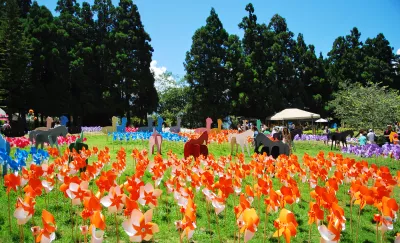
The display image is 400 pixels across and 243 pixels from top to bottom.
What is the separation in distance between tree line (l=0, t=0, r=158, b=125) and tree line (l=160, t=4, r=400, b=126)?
6.01 m

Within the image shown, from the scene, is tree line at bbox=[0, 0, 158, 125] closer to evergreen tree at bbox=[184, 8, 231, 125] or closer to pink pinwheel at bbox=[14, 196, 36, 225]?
evergreen tree at bbox=[184, 8, 231, 125]

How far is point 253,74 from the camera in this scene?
127 feet

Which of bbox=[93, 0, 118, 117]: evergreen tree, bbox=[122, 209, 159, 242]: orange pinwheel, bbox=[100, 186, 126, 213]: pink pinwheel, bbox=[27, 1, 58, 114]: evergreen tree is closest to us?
bbox=[122, 209, 159, 242]: orange pinwheel

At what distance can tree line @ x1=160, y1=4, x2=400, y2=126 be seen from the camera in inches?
1513

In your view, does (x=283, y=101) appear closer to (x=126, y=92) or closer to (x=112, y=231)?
(x=126, y=92)

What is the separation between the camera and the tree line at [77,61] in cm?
3197

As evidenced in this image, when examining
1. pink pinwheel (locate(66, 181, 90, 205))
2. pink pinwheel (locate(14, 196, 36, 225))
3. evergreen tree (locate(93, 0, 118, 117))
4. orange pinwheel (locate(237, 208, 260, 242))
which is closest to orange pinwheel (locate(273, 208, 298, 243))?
orange pinwheel (locate(237, 208, 260, 242))

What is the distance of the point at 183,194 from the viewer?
13.7 feet

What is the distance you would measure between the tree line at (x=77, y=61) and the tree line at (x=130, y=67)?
105 millimetres

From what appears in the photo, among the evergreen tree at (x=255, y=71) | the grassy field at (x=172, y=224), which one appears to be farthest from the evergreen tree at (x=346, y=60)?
the grassy field at (x=172, y=224)

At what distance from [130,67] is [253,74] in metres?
13.9

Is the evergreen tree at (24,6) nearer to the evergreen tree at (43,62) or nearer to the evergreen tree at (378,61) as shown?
the evergreen tree at (43,62)

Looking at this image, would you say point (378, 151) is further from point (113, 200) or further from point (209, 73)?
point (209, 73)

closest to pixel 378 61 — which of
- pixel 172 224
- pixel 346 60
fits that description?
pixel 346 60
